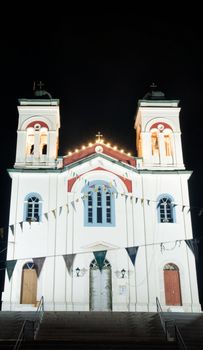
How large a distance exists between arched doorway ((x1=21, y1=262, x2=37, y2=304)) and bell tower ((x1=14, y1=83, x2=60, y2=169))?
6.52 m

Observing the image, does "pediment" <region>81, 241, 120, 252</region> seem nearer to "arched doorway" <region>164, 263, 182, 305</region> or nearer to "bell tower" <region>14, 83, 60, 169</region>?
"arched doorway" <region>164, 263, 182, 305</region>

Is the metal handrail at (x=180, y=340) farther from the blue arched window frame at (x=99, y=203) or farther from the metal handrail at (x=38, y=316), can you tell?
the blue arched window frame at (x=99, y=203)

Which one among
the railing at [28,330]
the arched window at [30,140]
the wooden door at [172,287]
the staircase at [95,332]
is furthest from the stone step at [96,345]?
the arched window at [30,140]

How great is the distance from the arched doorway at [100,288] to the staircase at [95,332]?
3.00 meters

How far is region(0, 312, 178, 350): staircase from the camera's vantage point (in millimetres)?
17047

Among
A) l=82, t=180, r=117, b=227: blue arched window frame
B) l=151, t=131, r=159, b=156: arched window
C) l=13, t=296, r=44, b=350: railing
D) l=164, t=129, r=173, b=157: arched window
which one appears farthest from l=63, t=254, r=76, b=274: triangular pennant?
l=164, t=129, r=173, b=157: arched window

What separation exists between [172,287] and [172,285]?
106 millimetres

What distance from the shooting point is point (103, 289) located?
25.4 meters

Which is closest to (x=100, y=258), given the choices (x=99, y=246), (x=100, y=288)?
(x=99, y=246)

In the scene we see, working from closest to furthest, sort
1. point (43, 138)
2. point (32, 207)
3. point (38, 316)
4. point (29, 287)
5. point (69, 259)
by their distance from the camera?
point (38, 316), point (69, 259), point (29, 287), point (32, 207), point (43, 138)

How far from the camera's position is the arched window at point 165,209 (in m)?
27.0

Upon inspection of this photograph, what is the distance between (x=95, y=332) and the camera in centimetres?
1891

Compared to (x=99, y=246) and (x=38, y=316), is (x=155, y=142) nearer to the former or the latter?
(x=99, y=246)

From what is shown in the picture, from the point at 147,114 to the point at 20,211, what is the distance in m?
10.2
